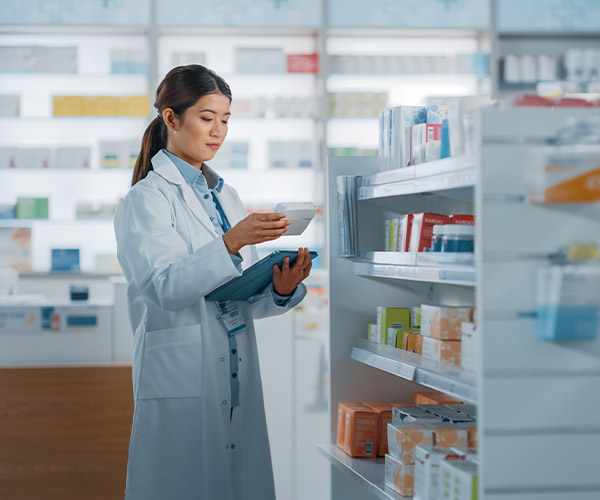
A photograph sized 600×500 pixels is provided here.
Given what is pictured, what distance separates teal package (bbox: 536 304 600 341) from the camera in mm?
1641

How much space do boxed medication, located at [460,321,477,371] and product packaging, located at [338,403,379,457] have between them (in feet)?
→ 2.37

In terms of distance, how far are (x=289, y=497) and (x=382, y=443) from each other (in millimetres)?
1382

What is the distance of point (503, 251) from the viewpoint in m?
1.69

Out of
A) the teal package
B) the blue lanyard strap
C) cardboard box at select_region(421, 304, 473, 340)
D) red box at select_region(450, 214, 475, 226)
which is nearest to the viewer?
the teal package

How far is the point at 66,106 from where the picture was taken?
5.59 metres

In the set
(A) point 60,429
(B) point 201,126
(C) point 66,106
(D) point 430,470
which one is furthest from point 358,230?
(C) point 66,106

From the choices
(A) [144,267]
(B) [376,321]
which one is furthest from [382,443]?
(A) [144,267]

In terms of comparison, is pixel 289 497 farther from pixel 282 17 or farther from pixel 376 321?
pixel 282 17

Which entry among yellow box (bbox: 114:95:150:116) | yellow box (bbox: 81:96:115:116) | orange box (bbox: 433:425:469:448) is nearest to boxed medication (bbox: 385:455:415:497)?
orange box (bbox: 433:425:469:448)

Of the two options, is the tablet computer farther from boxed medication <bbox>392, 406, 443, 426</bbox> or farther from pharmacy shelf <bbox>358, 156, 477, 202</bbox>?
boxed medication <bbox>392, 406, 443, 426</bbox>

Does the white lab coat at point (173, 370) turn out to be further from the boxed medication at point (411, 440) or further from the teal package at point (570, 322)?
the teal package at point (570, 322)

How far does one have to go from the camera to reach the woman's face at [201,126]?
7.77ft

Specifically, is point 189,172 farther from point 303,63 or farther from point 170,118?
point 303,63

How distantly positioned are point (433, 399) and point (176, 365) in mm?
945
